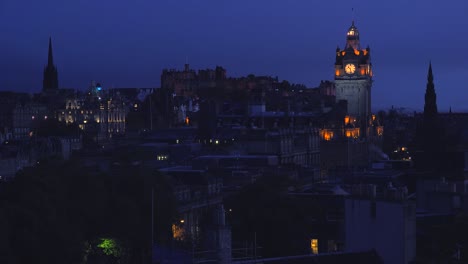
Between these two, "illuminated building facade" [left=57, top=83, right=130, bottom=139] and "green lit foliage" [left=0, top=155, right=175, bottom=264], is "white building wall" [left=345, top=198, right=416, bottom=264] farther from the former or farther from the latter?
"illuminated building facade" [left=57, top=83, right=130, bottom=139]

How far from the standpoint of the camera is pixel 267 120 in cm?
13712

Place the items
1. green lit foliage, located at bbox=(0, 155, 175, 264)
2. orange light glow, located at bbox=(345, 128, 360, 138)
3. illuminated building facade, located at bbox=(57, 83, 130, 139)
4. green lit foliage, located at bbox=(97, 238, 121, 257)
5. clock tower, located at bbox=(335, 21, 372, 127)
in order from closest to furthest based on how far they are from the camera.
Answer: green lit foliage, located at bbox=(0, 155, 175, 264) → green lit foliage, located at bbox=(97, 238, 121, 257) → orange light glow, located at bbox=(345, 128, 360, 138) → clock tower, located at bbox=(335, 21, 372, 127) → illuminated building facade, located at bbox=(57, 83, 130, 139)

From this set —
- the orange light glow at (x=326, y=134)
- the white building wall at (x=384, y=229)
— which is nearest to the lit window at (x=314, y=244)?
the white building wall at (x=384, y=229)

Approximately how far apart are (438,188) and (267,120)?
278ft

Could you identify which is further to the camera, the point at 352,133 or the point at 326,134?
the point at 352,133

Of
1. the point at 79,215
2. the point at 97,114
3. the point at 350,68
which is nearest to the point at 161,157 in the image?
the point at 79,215

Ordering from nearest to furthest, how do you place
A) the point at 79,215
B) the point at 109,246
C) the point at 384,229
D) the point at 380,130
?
the point at 384,229 → the point at 109,246 → the point at 79,215 → the point at 380,130

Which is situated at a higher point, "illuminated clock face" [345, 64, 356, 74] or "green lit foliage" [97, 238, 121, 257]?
"illuminated clock face" [345, 64, 356, 74]

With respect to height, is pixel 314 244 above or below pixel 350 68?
below

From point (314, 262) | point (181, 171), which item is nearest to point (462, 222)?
point (314, 262)

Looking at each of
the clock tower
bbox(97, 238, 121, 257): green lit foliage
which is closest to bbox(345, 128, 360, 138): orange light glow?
the clock tower

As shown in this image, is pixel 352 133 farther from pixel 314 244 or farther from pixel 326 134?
pixel 314 244

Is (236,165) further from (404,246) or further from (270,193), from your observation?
(404,246)

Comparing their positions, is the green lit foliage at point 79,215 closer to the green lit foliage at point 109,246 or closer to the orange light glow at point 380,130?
the green lit foliage at point 109,246
